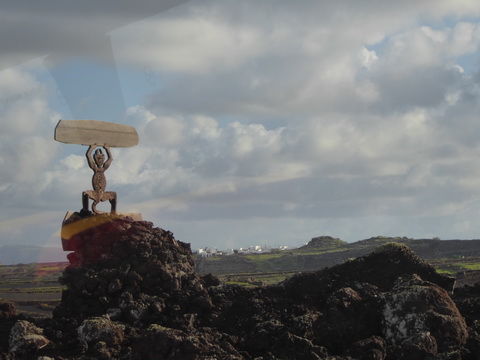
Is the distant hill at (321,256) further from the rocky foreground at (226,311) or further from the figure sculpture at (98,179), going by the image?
the rocky foreground at (226,311)

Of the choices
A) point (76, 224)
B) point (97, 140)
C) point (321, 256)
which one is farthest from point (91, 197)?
point (321, 256)

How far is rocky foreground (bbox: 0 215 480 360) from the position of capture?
35.7ft

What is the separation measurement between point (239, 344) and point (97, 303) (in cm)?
295

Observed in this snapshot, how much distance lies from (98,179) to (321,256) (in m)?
77.3

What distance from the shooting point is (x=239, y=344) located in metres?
11.4

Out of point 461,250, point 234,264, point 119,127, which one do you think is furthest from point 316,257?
point 119,127

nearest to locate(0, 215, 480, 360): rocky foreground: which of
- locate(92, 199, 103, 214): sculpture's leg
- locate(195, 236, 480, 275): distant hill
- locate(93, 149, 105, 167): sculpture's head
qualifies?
locate(92, 199, 103, 214): sculpture's leg

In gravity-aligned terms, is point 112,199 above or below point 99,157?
below

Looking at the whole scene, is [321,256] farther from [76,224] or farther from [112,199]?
[76,224]

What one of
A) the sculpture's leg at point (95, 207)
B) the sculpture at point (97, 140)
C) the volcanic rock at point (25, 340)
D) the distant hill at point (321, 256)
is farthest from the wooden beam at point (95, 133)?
the distant hill at point (321, 256)

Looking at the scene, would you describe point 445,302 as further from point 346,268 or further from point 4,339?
point 4,339

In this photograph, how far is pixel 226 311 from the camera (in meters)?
12.7

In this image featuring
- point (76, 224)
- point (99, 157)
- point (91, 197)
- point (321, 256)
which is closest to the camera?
point (76, 224)

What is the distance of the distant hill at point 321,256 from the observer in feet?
290
